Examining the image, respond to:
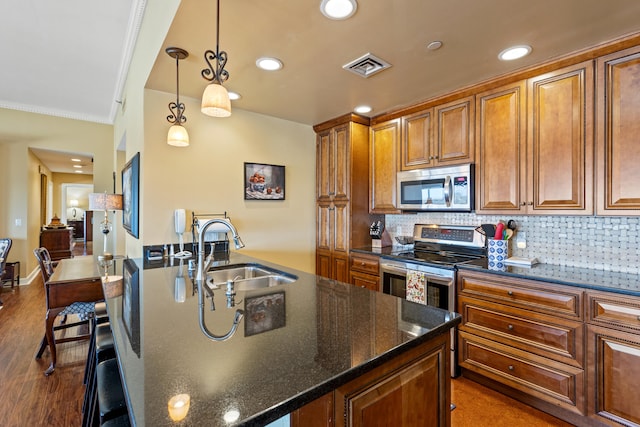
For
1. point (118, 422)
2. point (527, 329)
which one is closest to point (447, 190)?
point (527, 329)

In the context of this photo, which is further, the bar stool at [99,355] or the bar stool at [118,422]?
the bar stool at [99,355]

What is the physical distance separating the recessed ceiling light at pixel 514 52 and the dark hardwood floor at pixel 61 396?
2.38 meters

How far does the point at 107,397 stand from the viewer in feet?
3.64

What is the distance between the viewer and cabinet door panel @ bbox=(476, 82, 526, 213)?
2314 mm

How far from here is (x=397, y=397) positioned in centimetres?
98

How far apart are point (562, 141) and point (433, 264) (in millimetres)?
1238

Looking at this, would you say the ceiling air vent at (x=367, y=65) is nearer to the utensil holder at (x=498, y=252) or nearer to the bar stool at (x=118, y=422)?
the utensil holder at (x=498, y=252)

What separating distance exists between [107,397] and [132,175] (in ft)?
7.34

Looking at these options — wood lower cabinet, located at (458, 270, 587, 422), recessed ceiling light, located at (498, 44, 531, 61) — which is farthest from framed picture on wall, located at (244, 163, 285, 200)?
recessed ceiling light, located at (498, 44, 531, 61)

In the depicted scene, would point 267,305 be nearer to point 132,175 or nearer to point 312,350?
point 312,350

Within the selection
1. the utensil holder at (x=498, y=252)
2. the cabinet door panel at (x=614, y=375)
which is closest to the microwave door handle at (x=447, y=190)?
the utensil holder at (x=498, y=252)

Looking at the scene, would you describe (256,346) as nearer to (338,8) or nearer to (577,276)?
(338,8)

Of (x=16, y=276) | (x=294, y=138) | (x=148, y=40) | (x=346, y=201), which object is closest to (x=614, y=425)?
(x=346, y=201)

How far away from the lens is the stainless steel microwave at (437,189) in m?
2.61
